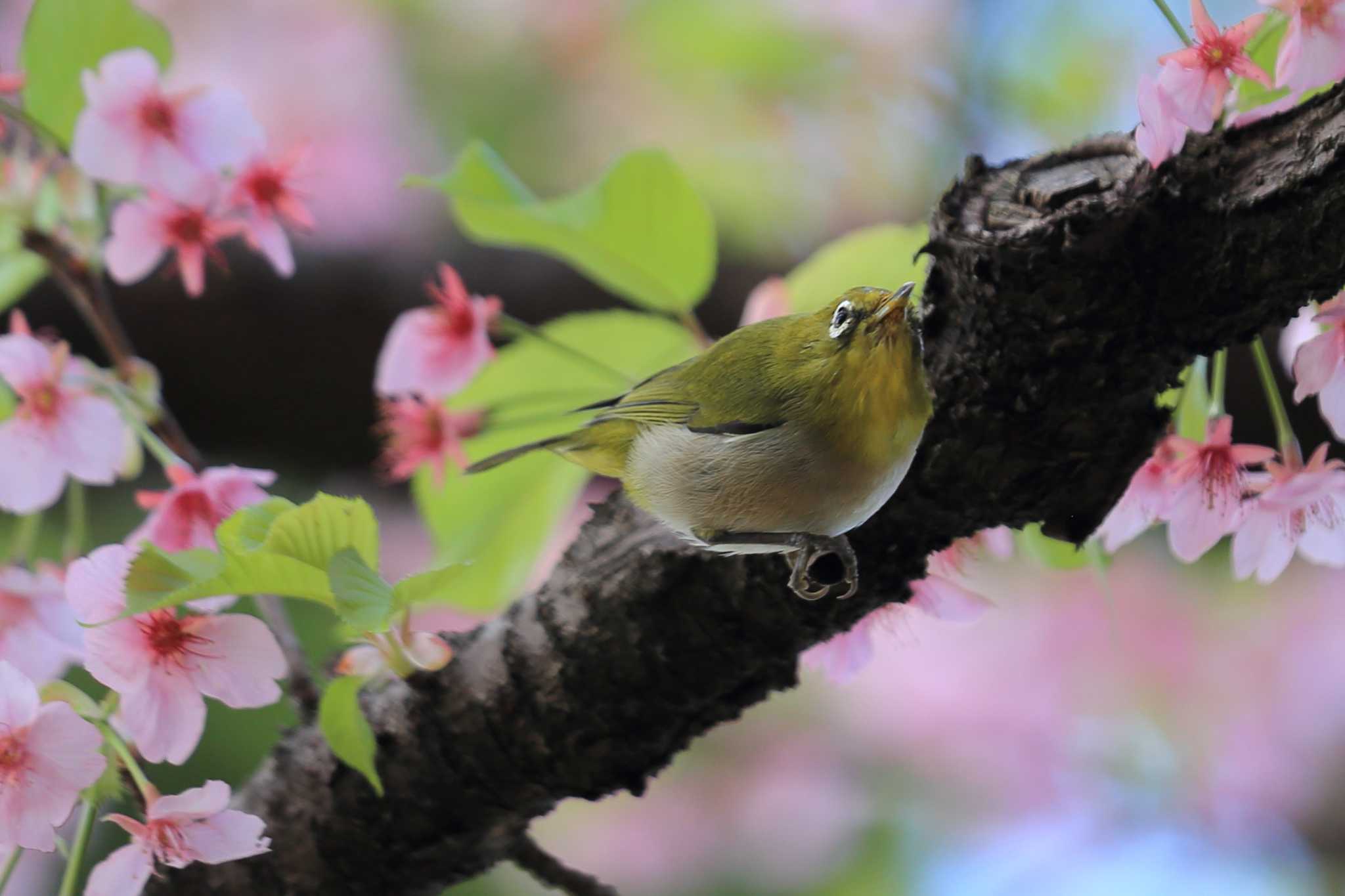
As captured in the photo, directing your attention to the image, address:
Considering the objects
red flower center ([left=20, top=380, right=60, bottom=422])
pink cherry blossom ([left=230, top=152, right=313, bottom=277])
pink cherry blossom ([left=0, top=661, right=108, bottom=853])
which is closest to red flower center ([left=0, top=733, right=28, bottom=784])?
pink cherry blossom ([left=0, top=661, right=108, bottom=853])

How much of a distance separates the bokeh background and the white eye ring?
1042 millimetres

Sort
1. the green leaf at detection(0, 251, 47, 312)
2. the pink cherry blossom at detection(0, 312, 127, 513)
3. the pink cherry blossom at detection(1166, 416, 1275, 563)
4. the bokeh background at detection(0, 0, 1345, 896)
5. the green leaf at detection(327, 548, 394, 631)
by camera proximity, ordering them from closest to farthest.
Result: the green leaf at detection(327, 548, 394, 631)
the pink cherry blossom at detection(1166, 416, 1275, 563)
the pink cherry blossom at detection(0, 312, 127, 513)
the green leaf at detection(0, 251, 47, 312)
the bokeh background at detection(0, 0, 1345, 896)

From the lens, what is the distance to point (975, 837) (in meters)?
1.66

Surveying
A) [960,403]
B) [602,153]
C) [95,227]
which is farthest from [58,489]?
[602,153]

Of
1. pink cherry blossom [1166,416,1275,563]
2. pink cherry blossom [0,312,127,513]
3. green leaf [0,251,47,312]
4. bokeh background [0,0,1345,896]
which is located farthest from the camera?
bokeh background [0,0,1345,896]

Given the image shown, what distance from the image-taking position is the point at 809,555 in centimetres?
46

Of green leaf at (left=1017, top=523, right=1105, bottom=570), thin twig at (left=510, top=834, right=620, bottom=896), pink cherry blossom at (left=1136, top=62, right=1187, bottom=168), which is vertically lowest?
thin twig at (left=510, top=834, right=620, bottom=896)

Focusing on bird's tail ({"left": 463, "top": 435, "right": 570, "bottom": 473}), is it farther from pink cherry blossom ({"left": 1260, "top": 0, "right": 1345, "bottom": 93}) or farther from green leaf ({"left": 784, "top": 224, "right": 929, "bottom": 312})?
pink cherry blossom ({"left": 1260, "top": 0, "right": 1345, "bottom": 93})

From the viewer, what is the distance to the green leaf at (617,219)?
0.62m

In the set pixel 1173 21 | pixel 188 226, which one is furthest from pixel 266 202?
pixel 1173 21

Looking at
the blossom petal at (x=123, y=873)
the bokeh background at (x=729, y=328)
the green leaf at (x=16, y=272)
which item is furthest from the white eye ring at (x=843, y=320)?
the bokeh background at (x=729, y=328)

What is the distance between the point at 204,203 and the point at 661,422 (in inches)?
12.3

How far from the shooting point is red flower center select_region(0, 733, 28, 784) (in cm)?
46

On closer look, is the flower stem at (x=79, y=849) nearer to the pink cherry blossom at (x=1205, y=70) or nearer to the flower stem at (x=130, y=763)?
the flower stem at (x=130, y=763)
